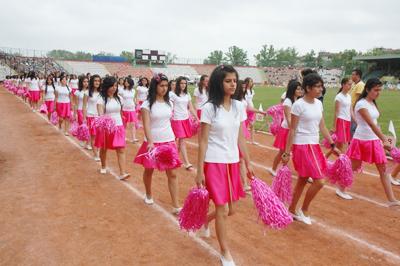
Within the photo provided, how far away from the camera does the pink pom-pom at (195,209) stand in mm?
3615

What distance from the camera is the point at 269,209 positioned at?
143 inches

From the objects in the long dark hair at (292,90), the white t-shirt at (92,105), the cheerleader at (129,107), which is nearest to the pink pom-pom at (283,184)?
the long dark hair at (292,90)

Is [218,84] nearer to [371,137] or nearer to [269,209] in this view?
[269,209]

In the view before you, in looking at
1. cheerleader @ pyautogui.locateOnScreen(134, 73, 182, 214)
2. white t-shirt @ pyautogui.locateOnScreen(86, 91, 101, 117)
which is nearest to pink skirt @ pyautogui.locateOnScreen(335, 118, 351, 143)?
cheerleader @ pyautogui.locateOnScreen(134, 73, 182, 214)

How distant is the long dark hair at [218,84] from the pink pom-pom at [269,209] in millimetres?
959

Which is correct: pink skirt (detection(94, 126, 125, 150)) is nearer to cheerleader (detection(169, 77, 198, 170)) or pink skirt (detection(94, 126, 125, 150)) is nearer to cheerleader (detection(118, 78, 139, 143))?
cheerleader (detection(169, 77, 198, 170))

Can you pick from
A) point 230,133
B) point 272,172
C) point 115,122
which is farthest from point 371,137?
point 115,122

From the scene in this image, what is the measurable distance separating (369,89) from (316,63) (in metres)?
87.9

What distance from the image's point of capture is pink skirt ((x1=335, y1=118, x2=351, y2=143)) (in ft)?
24.0

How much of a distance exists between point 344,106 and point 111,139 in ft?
14.9

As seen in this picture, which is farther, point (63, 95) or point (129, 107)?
point (63, 95)

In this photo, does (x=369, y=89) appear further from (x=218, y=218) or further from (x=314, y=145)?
(x=218, y=218)

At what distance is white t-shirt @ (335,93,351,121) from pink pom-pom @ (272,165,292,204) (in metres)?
3.01

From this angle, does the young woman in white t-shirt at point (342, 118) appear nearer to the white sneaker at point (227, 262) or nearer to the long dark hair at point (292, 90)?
the long dark hair at point (292, 90)
